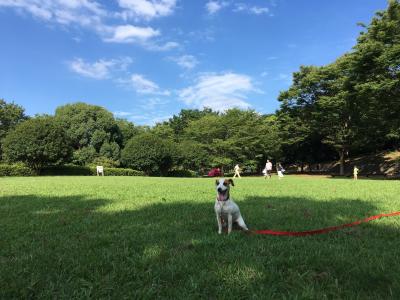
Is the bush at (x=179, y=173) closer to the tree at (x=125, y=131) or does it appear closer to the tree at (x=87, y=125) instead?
the tree at (x=87, y=125)

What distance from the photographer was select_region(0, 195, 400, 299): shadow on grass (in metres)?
3.29

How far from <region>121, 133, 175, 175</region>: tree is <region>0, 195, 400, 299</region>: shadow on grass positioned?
33086mm

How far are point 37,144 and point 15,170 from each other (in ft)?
9.65

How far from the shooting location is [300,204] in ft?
29.9

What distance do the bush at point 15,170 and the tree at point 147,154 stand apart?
413 inches

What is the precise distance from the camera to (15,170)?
106 ft

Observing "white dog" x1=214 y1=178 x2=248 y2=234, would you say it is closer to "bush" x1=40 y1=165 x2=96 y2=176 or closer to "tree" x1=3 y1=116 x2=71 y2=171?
"tree" x1=3 y1=116 x2=71 y2=171

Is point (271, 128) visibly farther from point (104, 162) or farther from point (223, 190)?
point (223, 190)

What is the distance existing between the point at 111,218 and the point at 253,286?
4.17 meters

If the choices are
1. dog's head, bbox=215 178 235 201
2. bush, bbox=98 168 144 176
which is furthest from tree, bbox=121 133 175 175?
dog's head, bbox=215 178 235 201

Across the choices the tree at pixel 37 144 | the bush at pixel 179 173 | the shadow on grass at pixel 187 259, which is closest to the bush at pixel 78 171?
the tree at pixel 37 144

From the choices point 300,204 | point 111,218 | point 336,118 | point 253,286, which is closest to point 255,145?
point 336,118

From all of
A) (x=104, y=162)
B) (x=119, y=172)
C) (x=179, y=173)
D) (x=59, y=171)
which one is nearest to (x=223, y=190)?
(x=119, y=172)

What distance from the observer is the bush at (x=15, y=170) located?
104 ft
